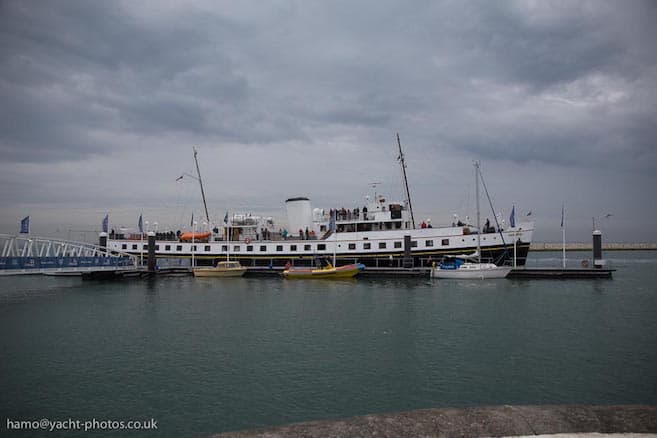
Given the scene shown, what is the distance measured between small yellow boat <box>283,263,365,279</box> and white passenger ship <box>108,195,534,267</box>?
4079mm

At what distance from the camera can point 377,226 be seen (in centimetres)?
5134

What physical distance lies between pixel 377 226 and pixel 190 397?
40.2m

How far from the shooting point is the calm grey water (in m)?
12.3

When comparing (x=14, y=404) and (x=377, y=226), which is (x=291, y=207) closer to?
(x=377, y=226)

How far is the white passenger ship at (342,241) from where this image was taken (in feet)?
159

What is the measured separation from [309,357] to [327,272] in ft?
101

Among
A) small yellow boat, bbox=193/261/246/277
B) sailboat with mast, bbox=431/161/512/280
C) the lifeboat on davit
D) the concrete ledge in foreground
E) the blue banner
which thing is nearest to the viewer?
the concrete ledge in foreground

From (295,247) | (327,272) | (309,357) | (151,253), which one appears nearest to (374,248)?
(327,272)

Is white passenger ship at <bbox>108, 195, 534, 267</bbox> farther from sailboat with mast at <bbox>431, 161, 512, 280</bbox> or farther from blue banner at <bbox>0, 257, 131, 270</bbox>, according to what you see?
blue banner at <bbox>0, 257, 131, 270</bbox>

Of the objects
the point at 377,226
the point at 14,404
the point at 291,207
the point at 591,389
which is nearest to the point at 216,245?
the point at 291,207

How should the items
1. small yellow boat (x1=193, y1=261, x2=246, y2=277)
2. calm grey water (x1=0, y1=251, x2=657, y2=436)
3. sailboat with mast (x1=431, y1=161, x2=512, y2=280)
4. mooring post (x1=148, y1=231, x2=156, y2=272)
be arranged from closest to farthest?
calm grey water (x1=0, y1=251, x2=657, y2=436), sailboat with mast (x1=431, y1=161, x2=512, y2=280), small yellow boat (x1=193, y1=261, x2=246, y2=277), mooring post (x1=148, y1=231, x2=156, y2=272)

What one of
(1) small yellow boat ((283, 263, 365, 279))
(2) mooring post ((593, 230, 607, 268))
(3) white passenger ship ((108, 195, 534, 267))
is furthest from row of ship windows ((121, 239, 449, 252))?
(2) mooring post ((593, 230, 607, 268))

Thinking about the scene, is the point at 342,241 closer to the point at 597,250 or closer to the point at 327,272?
the point at 327,272

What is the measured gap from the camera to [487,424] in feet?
16.7
